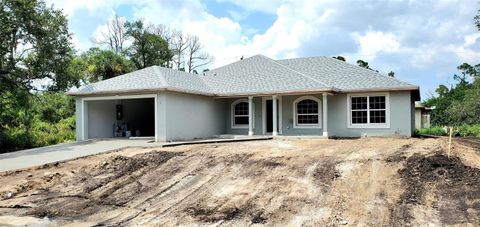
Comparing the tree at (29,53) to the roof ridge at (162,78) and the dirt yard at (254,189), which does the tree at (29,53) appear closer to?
the roof ridge at (162,78)

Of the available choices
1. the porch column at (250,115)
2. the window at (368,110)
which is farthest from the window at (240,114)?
the window at (368,110)

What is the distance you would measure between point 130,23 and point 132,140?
94.6 feet

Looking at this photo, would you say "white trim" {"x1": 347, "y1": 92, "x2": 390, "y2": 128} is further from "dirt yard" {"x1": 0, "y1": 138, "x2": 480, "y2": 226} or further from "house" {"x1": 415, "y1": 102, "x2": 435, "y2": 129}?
"house" {"x1": 415, "y1": 102, "x2": 435, "y2": 129}

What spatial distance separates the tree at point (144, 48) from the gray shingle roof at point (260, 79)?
19182 millimetres

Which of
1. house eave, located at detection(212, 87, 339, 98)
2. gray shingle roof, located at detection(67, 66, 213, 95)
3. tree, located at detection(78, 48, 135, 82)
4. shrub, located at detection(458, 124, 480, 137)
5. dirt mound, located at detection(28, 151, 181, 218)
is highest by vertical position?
tree, located at detection(78, 48, 135, 82)

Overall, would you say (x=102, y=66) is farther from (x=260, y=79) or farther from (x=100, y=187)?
(x=100, y=187)

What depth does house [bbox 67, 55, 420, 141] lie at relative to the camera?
2056cm

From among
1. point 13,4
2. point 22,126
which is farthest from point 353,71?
point 22,126

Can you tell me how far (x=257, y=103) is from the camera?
77.9ft

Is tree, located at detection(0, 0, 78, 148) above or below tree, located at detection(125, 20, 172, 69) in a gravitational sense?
below

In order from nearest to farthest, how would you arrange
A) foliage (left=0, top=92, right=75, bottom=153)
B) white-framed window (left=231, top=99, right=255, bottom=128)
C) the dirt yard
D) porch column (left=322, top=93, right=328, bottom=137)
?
the dirt yard
porch column (left=322, top=93, right=328, bottom=137)
foliage (left=0, top=92, right=75, bottom=153)
white-framed window (left=231, top=99, right=255, bottom=128)

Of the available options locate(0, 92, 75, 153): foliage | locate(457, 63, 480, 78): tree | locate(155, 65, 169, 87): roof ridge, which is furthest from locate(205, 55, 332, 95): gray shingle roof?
locate(457, 63, 480, 78): tree

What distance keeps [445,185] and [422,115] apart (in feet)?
112

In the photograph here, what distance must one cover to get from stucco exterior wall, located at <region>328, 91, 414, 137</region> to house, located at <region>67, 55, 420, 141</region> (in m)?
0.05
